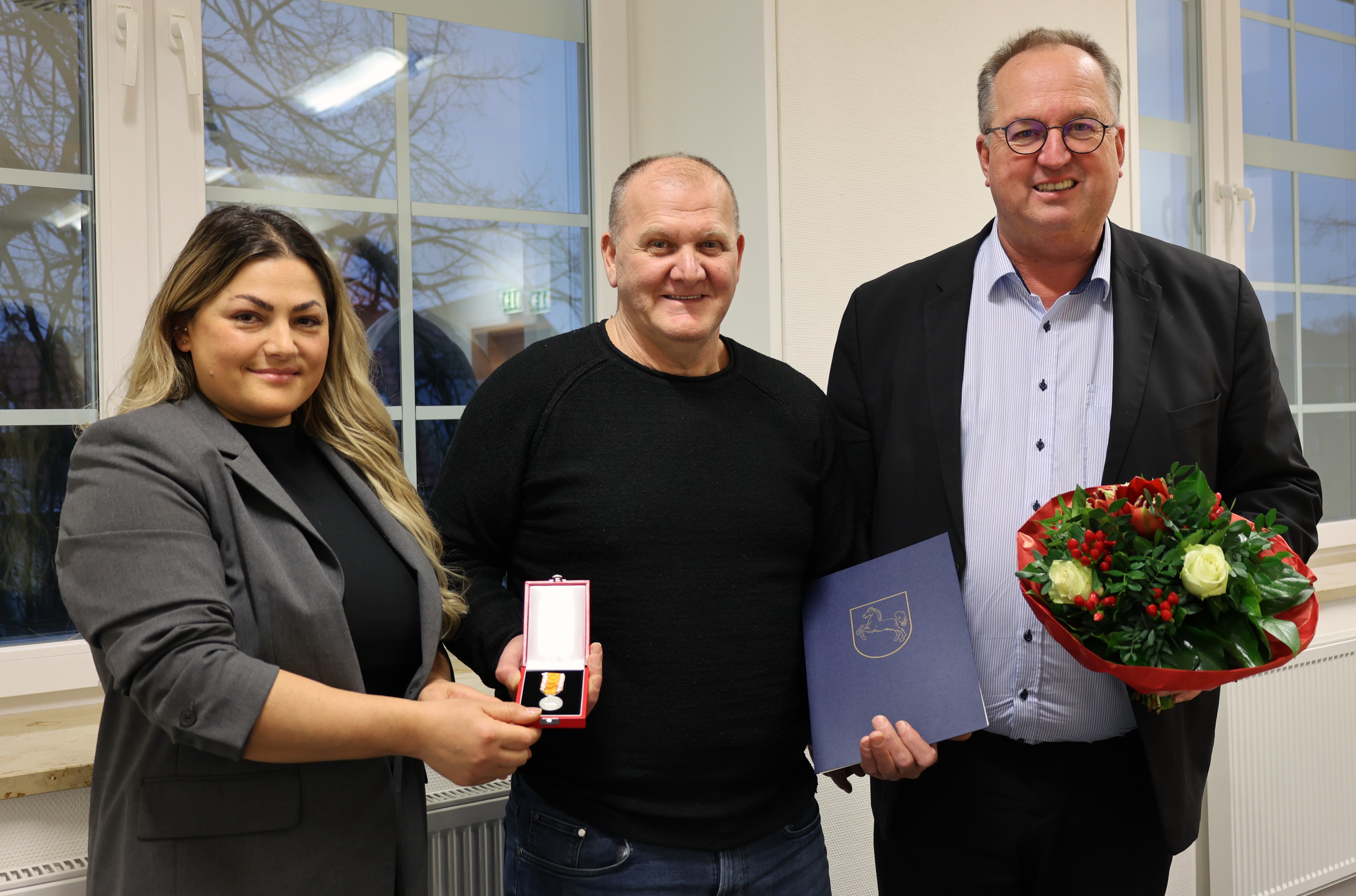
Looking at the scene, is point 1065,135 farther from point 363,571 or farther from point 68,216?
point 68,216

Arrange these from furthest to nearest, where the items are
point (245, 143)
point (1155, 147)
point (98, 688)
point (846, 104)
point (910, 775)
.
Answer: point (1155, 147) < point (846, 104) < point (245, 143) < point (98, 688) < point (910, 775)

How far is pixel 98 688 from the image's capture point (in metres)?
1.88

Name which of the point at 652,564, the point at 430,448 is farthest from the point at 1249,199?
the point at 652,564

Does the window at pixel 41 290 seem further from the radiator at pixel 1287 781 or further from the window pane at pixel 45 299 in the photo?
the radiator at pixel 1287 781

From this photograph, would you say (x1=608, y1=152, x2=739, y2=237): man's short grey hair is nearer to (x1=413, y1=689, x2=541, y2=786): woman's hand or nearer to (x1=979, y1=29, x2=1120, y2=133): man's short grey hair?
(x1=979, y1=29, x2=1120, y2=133): man's short grey hair

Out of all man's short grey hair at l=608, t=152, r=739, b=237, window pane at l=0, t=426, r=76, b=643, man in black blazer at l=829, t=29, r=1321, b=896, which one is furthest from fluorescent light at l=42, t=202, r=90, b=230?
man in black blazer at l=829, t=29, r=1321, b=896

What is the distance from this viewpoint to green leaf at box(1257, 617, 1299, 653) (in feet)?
3.79

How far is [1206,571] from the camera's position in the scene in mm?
1119

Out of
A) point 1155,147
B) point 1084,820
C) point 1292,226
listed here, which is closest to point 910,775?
point 1084,820

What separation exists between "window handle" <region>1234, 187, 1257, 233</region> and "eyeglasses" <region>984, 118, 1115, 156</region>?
2.18 m

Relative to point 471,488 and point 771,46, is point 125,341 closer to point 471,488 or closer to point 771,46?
point 471,488

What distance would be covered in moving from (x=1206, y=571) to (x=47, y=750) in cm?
172

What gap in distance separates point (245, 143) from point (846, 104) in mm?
1336

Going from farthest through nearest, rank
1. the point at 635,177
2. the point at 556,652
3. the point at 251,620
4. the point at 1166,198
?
the point at 1166,198 < the point at 635,177 < the point at 556,652 < the point at 251,620
